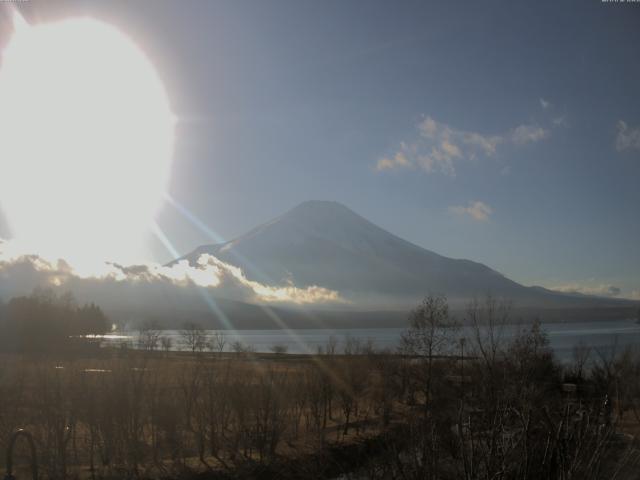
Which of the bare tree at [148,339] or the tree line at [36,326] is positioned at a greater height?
the tree line at [36,326]

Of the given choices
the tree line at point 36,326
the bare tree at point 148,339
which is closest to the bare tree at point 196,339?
the bare tree at point 148,339

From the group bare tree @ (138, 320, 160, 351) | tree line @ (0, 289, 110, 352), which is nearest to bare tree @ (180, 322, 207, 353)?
bare tree @ (138, 320, 160, 351)

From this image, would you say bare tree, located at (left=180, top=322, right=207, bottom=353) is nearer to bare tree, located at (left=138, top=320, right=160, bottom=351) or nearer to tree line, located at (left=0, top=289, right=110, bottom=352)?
bare tree, located at (left=138, top=320, right=160, bottom=351)

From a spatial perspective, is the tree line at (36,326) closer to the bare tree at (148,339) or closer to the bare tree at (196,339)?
the bare tree at (148,339)

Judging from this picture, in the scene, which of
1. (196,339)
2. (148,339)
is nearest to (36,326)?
(148,339)

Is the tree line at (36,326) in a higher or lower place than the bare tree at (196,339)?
higher

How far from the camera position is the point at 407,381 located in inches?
1522

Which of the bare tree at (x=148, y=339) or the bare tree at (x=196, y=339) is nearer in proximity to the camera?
the bare tree at (x=148, y=339)

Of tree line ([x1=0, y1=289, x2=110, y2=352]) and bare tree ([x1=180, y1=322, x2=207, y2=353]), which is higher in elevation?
tree line ([x1=0, y1=289, x2=110, y2=352])

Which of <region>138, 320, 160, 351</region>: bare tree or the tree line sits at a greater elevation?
the tree line

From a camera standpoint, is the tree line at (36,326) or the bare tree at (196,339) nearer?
the tree line at (36,326)

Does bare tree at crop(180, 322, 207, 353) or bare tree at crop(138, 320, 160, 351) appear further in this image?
bare tree at crop(180, 322, 207, 353)

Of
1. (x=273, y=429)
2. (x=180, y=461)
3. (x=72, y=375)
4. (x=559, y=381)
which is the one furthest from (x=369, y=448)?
(x=559, y=381)

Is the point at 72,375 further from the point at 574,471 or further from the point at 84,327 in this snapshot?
the point at 84,327
